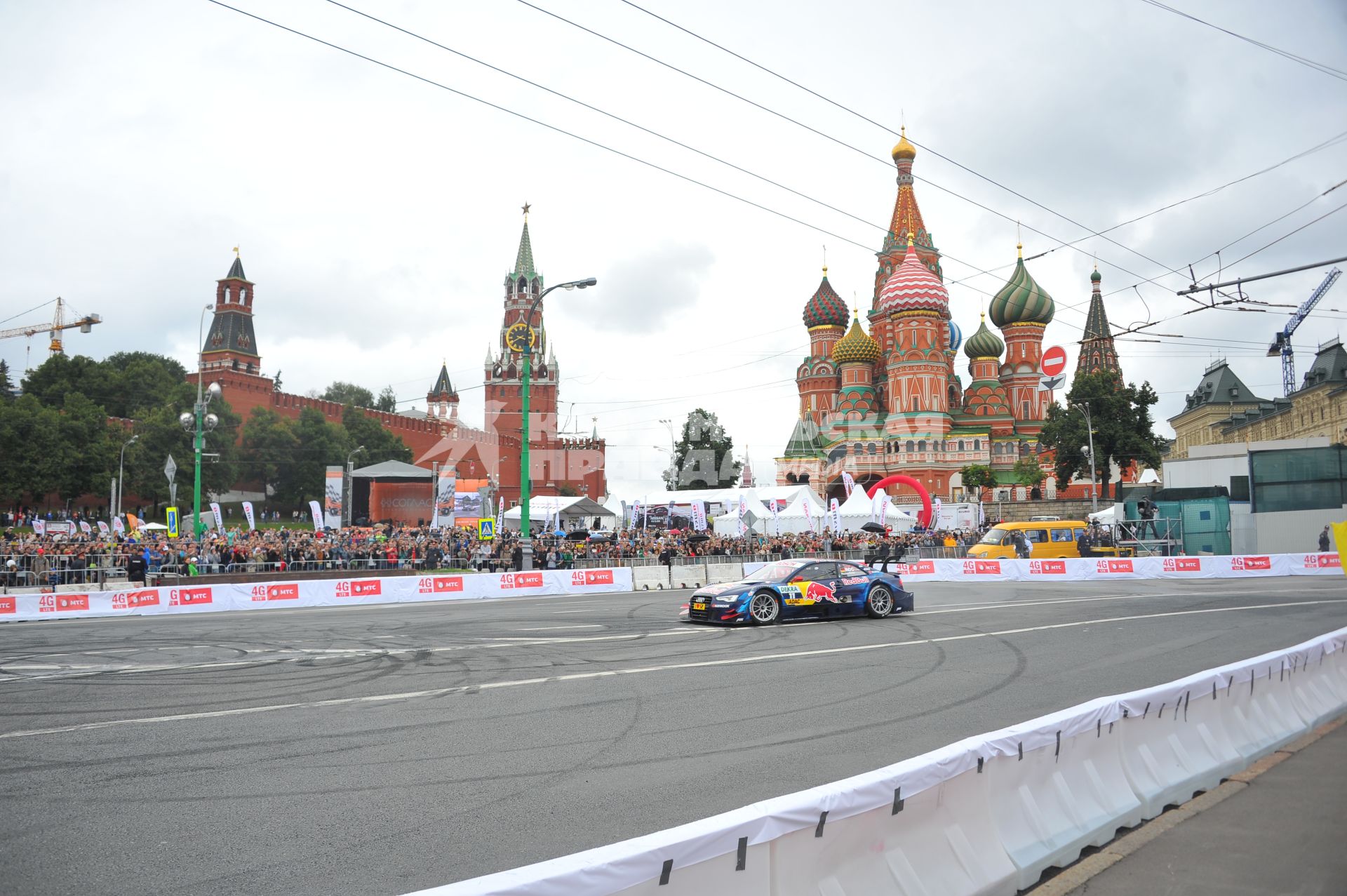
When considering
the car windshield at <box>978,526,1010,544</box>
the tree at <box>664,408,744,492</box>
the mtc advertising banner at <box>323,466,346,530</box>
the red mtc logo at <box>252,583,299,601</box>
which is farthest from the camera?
the tree at <box>664,408,744,492</box>

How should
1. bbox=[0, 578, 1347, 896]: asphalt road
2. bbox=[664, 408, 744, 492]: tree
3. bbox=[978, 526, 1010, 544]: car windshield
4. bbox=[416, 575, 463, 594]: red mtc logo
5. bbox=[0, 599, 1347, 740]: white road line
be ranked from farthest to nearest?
bbox=[664, 408, 744, 492]: tree < bbox=[978, 526, 1010, 544]: car windshield < bbox=[416, 575, 463, 594]: red mtc logo < bbox=[0, 599, 1347, 740]: white road line < bbox=[0, 578, 1347, 896]: asphalt road

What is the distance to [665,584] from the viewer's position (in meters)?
27.8

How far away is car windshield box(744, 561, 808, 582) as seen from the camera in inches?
638

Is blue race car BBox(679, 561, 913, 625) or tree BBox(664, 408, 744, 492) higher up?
tree BBox(664, 408, 744, 492)

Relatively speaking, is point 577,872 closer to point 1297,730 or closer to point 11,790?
point 11,790

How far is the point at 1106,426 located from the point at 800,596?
57.2 metres

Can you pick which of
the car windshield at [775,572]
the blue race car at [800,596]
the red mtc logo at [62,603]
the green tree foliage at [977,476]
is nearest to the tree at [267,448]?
the green tree foliage at [977,476]

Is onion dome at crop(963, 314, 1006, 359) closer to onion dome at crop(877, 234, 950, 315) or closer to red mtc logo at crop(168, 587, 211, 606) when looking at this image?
onion dome at crop(877, 234, 950, 315)

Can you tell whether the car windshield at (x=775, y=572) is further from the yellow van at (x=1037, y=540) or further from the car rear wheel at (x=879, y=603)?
the yellow van at (x=1037, y=540)

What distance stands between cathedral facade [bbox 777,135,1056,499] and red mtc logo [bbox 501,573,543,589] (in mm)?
61772

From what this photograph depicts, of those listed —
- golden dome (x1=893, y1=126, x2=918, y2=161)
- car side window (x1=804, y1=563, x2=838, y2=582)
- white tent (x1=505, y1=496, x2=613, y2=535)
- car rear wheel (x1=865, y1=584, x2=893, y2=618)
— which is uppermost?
golden dome (x1=893, y1=126, x2=918, y2=161)

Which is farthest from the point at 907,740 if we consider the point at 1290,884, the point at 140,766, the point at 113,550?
the point at 113,550

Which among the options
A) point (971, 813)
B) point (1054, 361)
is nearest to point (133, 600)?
point (971, 813)

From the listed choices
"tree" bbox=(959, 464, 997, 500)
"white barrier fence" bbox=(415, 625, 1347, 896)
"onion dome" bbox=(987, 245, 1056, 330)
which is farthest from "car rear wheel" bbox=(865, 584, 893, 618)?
"onion dome" bbox=(987, 245, 1056, 330)
